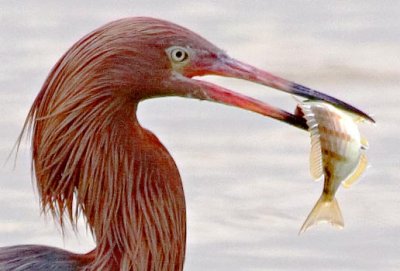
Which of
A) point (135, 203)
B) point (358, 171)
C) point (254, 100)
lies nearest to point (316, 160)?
point (358, 171)

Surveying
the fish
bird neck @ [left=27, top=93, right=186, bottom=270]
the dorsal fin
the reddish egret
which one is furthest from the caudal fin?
bird neck @ [left=27, top=93, right=186, bottom=270]

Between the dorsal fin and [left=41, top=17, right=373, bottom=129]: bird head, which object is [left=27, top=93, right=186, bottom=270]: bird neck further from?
the dorsal fin

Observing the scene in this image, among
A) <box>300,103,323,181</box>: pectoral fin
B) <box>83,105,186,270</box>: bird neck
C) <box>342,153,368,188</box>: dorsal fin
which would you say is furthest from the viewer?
<box>342,153,368,188</box>: dorsal fin

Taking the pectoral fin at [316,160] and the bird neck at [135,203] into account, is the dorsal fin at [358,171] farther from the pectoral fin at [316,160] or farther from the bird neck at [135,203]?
the bird neck at [135,203]

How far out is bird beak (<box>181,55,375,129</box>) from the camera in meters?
9.07

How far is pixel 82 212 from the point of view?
930cm

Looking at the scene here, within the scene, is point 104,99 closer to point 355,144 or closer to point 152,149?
point 152,149

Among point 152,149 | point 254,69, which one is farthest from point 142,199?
point 254,69

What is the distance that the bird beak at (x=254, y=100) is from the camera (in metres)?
9.07

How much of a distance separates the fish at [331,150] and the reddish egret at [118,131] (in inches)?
2.7

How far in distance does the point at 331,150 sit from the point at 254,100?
45cm

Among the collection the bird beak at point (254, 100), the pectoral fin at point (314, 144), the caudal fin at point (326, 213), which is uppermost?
the bird beak at point (254, 100)

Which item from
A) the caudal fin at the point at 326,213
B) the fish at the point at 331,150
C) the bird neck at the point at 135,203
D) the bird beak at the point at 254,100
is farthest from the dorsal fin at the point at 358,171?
the bird neck at the point at 135,203

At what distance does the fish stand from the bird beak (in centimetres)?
4
